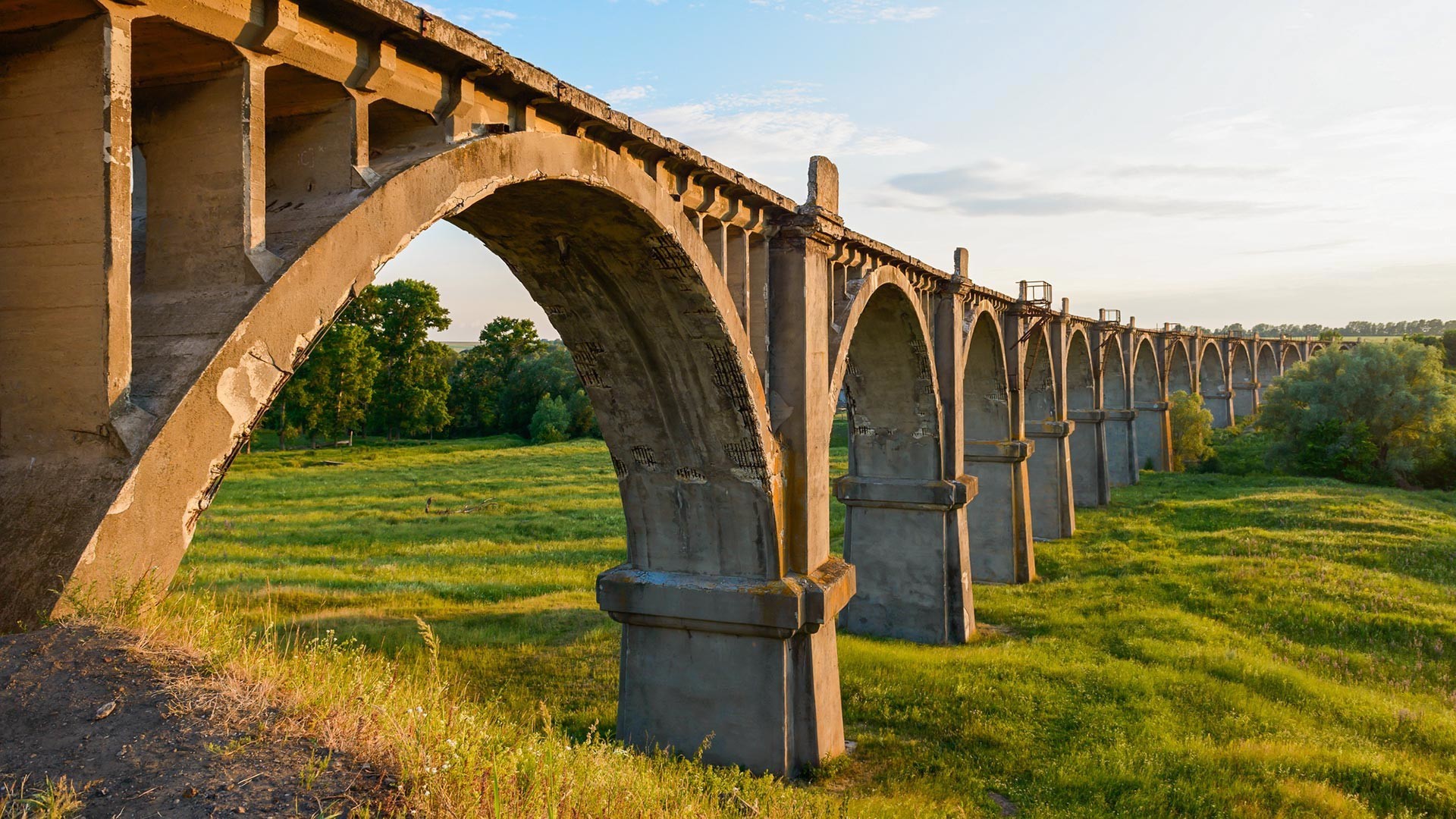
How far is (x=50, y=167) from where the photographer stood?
368 centimetres

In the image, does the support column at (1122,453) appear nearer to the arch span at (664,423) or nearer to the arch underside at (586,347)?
the arch span at (664,423)

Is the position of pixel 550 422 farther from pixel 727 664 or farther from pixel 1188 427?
pixel 727 664

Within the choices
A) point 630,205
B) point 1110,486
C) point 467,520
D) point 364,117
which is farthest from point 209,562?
point 1110,486

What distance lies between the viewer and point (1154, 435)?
4288 cm

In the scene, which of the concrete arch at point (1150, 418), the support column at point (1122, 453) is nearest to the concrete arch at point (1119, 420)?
the support column at point (1122, 453)

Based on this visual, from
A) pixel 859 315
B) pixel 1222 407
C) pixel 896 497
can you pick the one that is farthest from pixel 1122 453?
pixel 859 315

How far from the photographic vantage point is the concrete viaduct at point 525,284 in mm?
3648

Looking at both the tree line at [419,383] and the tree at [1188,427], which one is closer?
the tree at [1188,427]

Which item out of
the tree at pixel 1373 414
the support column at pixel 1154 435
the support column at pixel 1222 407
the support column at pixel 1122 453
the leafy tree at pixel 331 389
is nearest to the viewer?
the tree at pixel 1373 414

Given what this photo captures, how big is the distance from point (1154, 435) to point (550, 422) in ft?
123

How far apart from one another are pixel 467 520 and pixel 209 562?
8600 mm

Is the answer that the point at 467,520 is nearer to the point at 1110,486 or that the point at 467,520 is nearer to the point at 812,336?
the point at 812,336

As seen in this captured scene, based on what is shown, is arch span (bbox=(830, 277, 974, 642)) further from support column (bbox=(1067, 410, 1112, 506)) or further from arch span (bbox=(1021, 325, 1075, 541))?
support column (bbox=(1067, 410, 1112, 506))

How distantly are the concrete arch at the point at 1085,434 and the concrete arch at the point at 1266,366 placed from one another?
40.7m
